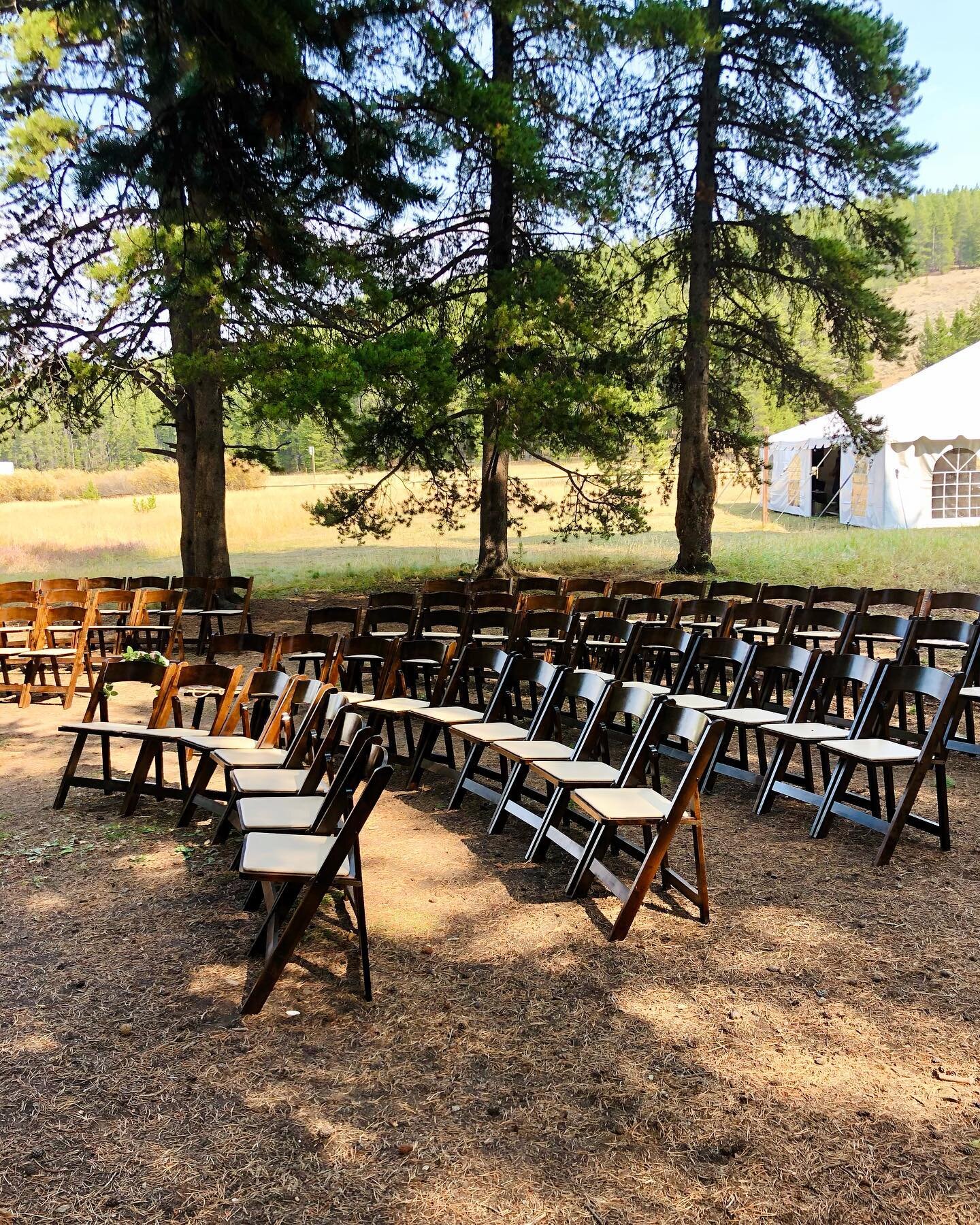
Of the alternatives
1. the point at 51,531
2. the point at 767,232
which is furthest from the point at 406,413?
the point at 51,531

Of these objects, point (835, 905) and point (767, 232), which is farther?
point (767, 232)

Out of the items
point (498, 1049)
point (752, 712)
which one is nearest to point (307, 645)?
point (752, 712)

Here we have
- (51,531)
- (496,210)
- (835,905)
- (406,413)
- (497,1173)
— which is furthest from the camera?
Answer: (51,531)

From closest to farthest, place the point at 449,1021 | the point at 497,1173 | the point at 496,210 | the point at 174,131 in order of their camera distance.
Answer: the point at 497,1173 → the point at 449,1021 → the point at 174,131 → the point at 496,210

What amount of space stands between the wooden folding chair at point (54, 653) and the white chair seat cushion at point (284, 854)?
572 cm

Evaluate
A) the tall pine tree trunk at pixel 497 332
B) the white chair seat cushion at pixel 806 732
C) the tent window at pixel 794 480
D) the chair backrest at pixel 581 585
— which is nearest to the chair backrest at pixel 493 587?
the chair backrest at pixel 581 585

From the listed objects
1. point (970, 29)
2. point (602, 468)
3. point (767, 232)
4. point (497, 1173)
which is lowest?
point (497, 1173)

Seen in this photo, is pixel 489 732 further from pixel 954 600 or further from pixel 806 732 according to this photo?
pixel 954 600

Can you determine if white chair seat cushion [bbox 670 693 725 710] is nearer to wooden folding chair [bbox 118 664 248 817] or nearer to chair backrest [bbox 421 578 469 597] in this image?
wooden folding chair [bbox 118 664 248 817]

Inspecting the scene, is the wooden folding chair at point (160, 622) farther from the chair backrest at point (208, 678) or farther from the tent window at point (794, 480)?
the tent window at point (794, 480)

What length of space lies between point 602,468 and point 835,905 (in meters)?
13.2

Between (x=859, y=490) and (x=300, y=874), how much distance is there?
85.1ft

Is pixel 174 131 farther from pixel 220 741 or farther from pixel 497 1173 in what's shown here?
pixel 497 1173

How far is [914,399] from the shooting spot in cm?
2547
